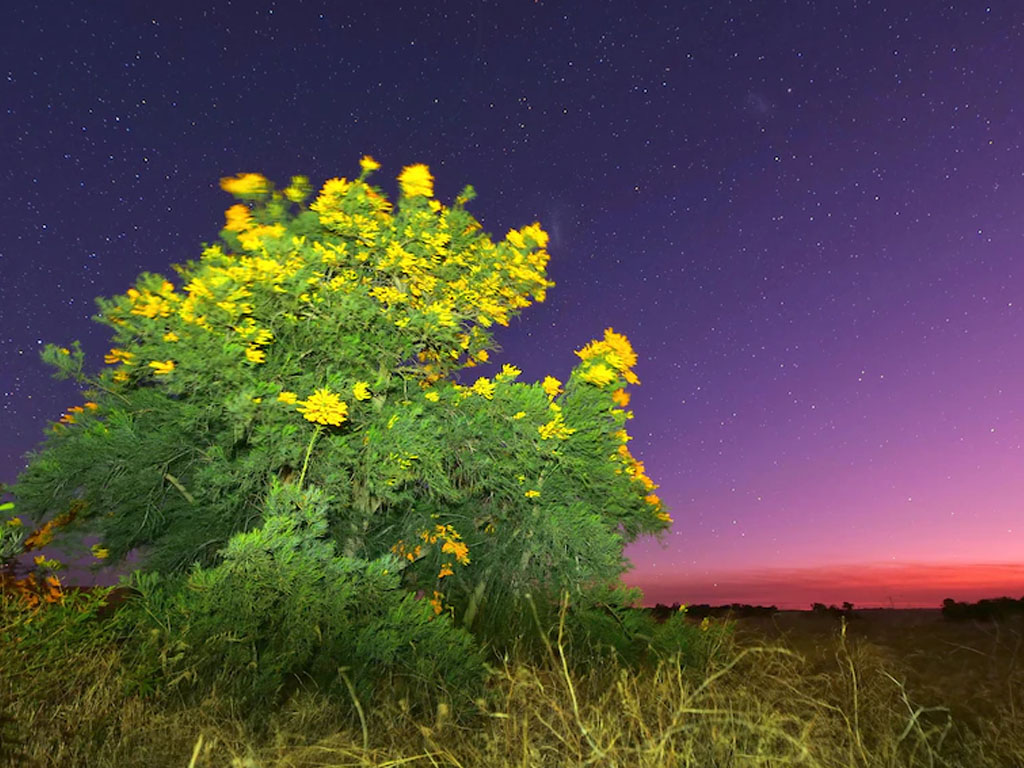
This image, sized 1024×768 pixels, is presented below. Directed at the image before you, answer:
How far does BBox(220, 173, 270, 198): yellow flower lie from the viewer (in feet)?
38.2

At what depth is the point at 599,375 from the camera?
1380cm

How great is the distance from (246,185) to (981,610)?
16146mm

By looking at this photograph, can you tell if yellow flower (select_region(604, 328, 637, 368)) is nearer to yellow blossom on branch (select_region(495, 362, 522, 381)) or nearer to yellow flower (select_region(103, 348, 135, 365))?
yellow blossom on branch (select_region(495, 362, 522, 381))

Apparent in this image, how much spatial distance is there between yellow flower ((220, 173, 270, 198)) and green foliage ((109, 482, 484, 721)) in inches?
217

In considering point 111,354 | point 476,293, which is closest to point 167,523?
point 111,354

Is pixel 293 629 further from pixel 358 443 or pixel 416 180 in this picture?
pixel 416 180

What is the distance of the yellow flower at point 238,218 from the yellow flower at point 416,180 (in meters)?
2.47

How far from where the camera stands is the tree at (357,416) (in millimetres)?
10398

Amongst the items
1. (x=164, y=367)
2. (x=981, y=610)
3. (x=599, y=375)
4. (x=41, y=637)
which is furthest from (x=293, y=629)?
(x=981, y=610)

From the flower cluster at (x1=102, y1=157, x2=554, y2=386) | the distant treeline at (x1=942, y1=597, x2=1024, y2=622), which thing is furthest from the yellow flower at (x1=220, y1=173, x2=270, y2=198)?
the distant treeline at (x1=942, y1=597, x2=1024, y2=622)

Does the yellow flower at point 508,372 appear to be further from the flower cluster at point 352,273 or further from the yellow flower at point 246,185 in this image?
the yellow flower at point 246,185

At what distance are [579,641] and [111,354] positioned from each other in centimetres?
865

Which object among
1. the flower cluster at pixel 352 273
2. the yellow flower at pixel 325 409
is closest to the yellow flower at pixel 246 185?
the flower cluster at pixel 352 273

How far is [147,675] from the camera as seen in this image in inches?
237
